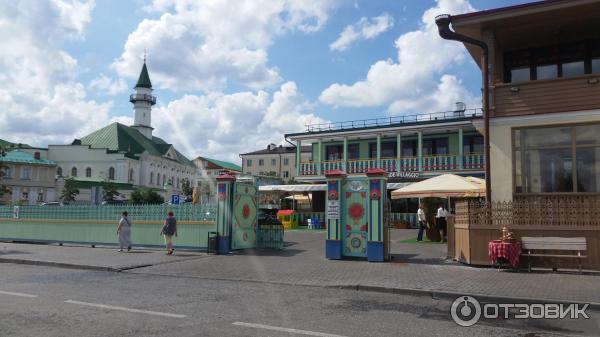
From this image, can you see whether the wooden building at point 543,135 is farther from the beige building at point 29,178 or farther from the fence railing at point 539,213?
the beige building at point 29,178

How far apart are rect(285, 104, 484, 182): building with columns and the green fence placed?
18.6 meters

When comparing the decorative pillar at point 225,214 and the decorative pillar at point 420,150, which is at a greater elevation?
the decorative pillar at point 420,150

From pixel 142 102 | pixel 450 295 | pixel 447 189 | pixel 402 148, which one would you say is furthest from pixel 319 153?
pixel 142 102

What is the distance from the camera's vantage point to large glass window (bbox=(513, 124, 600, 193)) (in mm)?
13008

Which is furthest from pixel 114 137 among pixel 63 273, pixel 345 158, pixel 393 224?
pixel 63 273

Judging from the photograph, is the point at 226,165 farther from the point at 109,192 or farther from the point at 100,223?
the point at 100,223

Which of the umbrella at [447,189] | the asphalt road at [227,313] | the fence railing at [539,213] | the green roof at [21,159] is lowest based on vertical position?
the asphalt road at [227,313]

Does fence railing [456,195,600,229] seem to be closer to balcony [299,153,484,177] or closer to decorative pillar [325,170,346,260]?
decorative pillar [325,170,346,260]

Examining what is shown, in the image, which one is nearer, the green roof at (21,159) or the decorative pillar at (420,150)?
the decorative pillar at (420,150)

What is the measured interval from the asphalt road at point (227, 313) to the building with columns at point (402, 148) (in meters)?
25.3

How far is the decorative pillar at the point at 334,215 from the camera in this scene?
15609 mm

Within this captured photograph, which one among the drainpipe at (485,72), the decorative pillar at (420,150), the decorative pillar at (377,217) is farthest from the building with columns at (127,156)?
the drainpipe at (485,72)

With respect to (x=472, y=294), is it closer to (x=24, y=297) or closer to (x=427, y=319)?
(x=427, y=319)

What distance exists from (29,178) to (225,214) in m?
70.8
